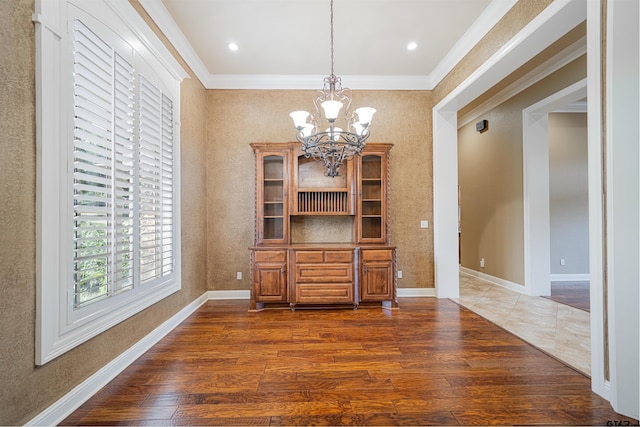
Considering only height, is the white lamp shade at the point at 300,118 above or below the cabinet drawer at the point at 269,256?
above

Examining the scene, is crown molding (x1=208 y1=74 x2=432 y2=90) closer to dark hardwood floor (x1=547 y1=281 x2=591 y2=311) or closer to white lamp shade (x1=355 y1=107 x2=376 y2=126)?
white lamp shade (x1=355 y1=107 x2=376 y2=126)

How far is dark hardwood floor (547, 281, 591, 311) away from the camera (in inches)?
164

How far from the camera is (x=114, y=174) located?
2.29 meters

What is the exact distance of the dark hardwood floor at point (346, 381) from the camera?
1.87m

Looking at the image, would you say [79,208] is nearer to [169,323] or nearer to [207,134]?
[169,323]

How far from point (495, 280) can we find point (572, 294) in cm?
108

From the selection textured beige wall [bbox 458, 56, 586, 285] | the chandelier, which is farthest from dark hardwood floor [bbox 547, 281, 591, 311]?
the chandelier

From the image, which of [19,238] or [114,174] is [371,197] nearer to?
[114,174]

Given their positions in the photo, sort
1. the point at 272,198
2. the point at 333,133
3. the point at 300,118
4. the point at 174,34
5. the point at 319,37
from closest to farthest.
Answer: the point at 333,133, the point at 300,118, the point at 174,34, the point at 319,37, the point at 272,198

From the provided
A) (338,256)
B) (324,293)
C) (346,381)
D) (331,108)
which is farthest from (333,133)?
(324,293)

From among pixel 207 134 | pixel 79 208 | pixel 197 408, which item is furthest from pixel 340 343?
pixel 207 134

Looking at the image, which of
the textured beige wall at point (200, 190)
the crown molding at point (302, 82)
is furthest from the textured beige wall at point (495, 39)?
the crown molding at point (302, 82)

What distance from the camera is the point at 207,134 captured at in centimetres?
455

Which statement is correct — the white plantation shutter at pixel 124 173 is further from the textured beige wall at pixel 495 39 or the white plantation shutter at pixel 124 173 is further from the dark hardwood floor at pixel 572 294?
the dark hardwood floor at pixel 572 294
